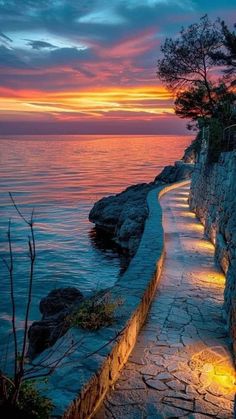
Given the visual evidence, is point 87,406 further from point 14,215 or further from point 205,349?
point 14,215

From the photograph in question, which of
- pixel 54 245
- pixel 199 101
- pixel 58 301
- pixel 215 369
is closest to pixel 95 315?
pixel 215 369

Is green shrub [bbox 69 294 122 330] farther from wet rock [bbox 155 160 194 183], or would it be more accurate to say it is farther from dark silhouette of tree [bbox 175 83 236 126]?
wet rock [bbox 155 160 194 183]

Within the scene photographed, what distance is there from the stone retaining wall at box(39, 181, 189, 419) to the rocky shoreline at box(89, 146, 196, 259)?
1149 cm

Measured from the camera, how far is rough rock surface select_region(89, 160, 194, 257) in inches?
858

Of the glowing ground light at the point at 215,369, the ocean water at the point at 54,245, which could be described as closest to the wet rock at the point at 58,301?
the ocean water at the point at 54,245

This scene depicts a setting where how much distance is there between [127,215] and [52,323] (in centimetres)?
1401

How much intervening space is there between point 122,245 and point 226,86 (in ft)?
47.9

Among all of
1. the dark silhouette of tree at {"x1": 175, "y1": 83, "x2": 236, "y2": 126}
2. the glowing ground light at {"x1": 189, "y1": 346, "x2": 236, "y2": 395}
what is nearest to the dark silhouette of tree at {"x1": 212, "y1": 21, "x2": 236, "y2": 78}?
the dark silhouette of tree at {"x1": 175, "y1": 83, "x2": 236, "y2": 126}

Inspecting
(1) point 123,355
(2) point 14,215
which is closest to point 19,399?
(1) point 123,355

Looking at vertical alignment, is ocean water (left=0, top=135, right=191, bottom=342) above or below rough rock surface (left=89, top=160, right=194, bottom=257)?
below

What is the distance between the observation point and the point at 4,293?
17281 mm

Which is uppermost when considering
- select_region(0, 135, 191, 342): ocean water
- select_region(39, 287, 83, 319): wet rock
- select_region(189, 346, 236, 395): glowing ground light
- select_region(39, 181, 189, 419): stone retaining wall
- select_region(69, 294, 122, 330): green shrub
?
select_region(69, 294, 122, 330): green shrub

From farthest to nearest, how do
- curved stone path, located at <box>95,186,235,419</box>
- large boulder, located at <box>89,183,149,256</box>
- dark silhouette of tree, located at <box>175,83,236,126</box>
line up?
dark silhouette of tree, located at <box>175,83,236,126</box> < large boulder, located at <box>89,183,149,256</box> < curved stone path, located at <box>95,186,235,419</box>

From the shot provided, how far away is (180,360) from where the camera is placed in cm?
645
